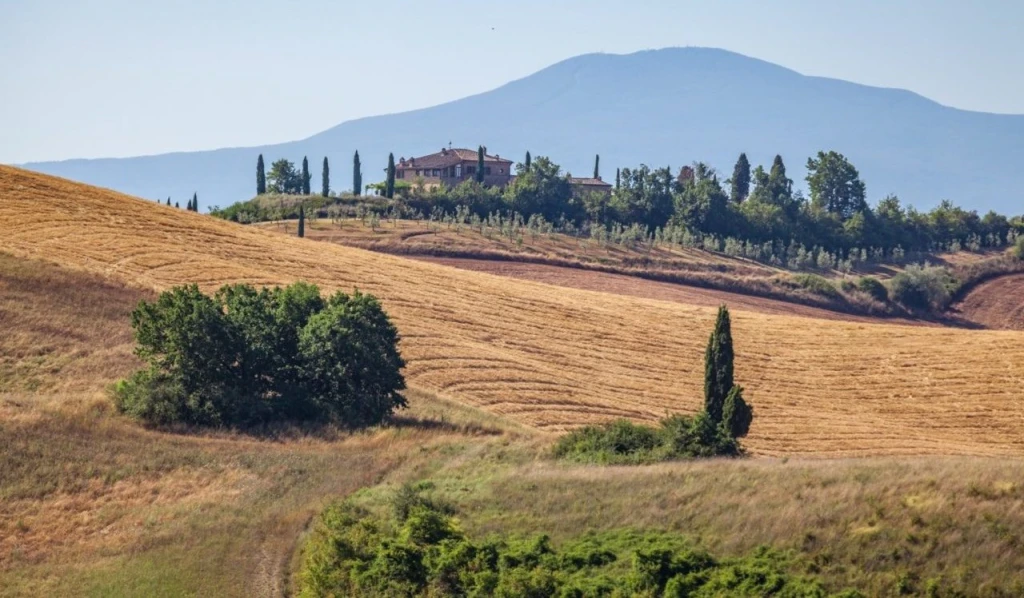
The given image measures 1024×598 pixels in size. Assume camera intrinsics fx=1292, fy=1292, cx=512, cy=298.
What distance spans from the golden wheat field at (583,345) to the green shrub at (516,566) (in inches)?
769

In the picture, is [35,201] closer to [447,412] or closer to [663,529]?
[447,412]

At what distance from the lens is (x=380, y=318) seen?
50156mm

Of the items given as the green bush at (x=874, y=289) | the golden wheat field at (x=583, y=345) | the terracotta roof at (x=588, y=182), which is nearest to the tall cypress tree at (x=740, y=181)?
the terracotta roof at (x=588, y=182)

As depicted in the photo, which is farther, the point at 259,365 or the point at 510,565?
the point at 259,365

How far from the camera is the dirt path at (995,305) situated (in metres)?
102

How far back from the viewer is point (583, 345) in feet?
218

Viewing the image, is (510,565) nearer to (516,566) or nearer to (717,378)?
(516,566)

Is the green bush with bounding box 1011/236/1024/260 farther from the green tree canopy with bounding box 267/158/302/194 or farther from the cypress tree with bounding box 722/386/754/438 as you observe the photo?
the cypress tree with bounding box 722/386/754/438

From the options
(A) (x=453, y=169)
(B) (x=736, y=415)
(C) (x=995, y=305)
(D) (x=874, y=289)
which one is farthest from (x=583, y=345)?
(A) (x=453, y=169)

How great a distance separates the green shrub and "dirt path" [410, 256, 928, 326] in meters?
63.3

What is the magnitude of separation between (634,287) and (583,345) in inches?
1254

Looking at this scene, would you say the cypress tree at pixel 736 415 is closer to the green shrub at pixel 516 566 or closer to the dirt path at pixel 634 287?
the green shrub at pixel 516 566

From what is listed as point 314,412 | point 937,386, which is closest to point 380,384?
point 314,412

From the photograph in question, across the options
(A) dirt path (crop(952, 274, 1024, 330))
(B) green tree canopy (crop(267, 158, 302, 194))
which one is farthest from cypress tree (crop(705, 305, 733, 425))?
(B) green tree canopy (crop(267, 158, 302, 194))
